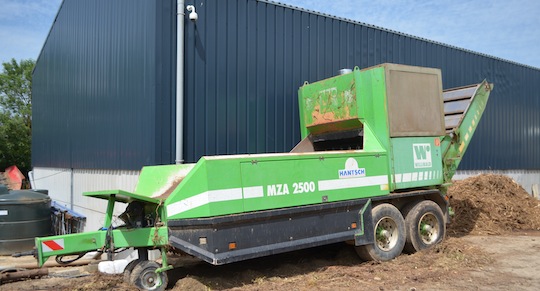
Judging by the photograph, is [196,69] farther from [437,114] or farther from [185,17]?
[437,114]

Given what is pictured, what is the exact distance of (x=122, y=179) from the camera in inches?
380

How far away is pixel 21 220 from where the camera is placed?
10727 millimetres

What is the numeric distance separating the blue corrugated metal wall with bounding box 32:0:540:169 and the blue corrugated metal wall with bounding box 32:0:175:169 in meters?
0.02

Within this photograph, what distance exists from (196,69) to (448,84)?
9.23 meters

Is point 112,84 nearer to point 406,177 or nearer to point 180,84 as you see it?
point 180,84

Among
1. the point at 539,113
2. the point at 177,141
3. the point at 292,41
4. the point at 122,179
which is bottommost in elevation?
the point at 122,179

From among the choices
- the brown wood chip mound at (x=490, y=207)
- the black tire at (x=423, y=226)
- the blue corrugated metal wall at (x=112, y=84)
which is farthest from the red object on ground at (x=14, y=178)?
the black tire at (x=423, y=226)

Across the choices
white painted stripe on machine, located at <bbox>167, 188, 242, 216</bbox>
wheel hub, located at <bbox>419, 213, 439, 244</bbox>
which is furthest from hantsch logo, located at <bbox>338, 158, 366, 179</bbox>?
white painted stripe on machine, located at <bbox>167, 188, 242, 216</bbox>

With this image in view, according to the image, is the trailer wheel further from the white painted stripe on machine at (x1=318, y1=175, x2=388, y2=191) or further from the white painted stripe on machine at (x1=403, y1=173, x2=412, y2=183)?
the white painted stripe on machine at (x1=403, y1=173, x2=412, y2=183)

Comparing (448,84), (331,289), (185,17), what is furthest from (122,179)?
(448,84)

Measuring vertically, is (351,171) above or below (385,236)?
above

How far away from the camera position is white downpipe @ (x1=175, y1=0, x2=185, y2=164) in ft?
27.6

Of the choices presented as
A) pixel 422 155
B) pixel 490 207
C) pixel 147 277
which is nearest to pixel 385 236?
pixel 422 155

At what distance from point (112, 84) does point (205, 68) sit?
271 centimetres
